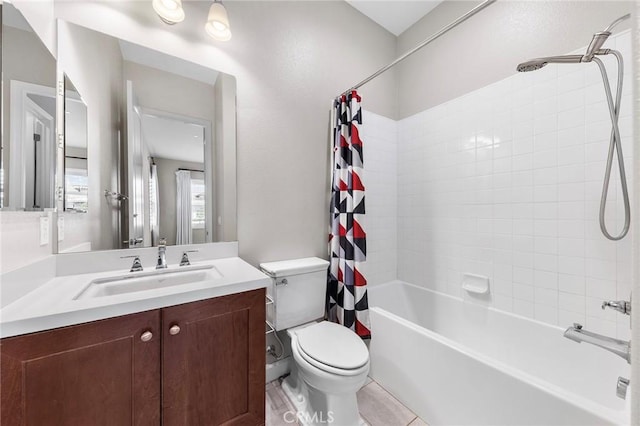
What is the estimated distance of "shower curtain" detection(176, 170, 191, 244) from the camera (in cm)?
143

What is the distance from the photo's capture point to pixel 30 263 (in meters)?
0.90

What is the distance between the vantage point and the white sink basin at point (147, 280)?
1060 mm

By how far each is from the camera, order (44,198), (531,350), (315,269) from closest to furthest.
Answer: (44,198) → (531,350) → (315,269)

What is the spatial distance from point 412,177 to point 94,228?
2.29m

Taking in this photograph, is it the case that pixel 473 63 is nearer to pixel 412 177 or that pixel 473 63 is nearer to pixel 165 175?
pixel 412 177

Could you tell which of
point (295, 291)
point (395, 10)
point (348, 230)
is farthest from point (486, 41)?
point (295, 291)

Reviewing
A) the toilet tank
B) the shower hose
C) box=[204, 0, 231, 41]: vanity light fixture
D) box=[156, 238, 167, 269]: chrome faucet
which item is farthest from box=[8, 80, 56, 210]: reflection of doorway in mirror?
the shower hose

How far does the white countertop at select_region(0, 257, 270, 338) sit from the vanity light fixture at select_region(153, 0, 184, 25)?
1.33 metres

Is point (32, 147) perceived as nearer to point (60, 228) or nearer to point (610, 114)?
point (60, 228)

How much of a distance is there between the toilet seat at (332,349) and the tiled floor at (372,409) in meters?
0.43

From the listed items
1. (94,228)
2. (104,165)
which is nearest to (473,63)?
(104,165)

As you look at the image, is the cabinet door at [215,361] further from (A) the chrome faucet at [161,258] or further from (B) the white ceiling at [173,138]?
(B) the white ceiling at [173,138]

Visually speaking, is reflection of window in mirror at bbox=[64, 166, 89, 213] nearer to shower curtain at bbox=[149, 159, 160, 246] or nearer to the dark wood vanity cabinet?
shower curtain at bbox=[149, 159, 160, 246]

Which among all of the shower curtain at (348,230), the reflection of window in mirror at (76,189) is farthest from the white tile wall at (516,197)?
the reflection of window in mirror at (76,189)
